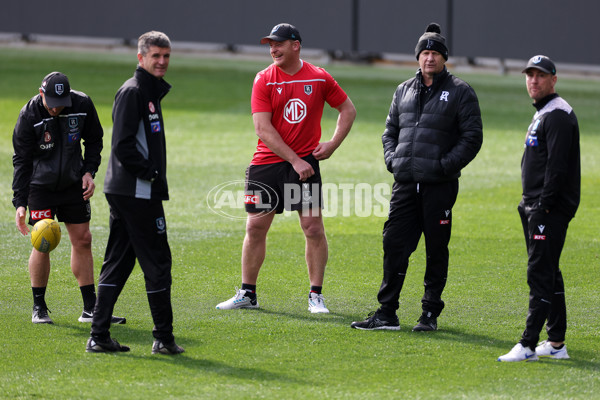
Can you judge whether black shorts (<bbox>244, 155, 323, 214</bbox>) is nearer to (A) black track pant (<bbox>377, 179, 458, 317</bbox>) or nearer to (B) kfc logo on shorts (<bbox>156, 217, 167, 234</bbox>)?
(A) black track pant (<bbox>377, 179, 458, 317</bbox>)

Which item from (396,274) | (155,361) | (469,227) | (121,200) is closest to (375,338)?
(396,274)

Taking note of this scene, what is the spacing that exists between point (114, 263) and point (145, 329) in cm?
86

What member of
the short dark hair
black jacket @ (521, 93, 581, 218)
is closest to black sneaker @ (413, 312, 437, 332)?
black jacket @ (521, 93, 581, 218)

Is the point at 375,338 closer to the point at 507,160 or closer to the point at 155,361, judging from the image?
the point at 155,361

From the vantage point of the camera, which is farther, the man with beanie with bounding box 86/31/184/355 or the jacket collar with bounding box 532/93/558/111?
the jacket collar with bounding box 532/93/558/111

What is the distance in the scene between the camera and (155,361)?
5785 millimetres

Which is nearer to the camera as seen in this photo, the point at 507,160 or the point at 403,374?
the point at 403,374

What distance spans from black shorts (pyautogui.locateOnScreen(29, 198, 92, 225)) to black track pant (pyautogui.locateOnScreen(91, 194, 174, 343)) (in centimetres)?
94

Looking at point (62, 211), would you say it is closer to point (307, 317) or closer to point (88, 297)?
point (88, 297)

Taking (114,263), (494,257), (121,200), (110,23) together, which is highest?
(110,23)

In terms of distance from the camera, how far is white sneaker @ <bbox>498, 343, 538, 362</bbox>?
5844 millimetres

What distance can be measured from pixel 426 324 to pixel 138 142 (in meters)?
2.57

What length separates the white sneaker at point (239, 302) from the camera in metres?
7.26

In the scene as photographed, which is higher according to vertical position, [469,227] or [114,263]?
[114,263]
